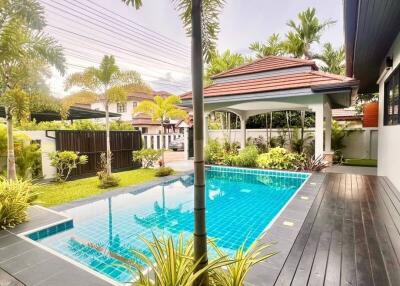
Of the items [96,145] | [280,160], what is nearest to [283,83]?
[280,160]

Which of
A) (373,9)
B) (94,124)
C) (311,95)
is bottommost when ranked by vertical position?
(94,124)

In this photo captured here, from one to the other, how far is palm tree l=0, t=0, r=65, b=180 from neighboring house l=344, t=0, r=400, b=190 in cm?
721

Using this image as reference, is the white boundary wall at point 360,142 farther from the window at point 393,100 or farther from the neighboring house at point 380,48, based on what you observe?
the window at point 393,100

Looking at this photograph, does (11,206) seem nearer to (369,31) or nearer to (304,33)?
(369,31)

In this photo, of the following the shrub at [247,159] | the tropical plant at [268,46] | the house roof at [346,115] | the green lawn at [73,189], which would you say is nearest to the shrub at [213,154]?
the shrub at [247,159]

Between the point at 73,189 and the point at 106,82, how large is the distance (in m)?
4.38

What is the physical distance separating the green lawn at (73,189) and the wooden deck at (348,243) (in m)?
6.59

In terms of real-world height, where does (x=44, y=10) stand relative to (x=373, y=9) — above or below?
above

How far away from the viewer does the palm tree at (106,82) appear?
32.1 ft

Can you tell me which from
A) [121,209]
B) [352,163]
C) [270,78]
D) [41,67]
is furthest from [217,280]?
[352,163]

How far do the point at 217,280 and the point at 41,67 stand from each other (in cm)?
789

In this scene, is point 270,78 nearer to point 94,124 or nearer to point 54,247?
point 94,124

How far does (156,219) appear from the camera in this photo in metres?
6.25

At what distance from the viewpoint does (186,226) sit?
581 centimetres
